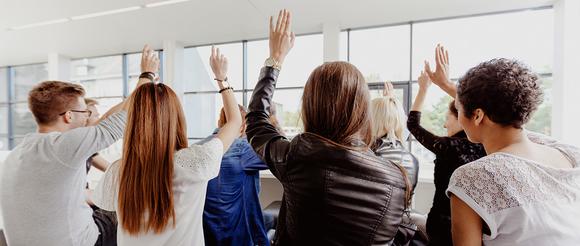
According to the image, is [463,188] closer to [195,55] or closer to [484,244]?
[484,244]

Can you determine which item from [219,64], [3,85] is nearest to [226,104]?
[219,64]

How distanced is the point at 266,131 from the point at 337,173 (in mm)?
287

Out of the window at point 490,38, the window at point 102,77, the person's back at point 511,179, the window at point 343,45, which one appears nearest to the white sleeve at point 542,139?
the person's back at point 511,179

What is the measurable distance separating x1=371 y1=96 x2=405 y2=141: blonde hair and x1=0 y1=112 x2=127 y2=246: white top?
1.41 meters

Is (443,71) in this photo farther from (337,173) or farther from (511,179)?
(337,173)

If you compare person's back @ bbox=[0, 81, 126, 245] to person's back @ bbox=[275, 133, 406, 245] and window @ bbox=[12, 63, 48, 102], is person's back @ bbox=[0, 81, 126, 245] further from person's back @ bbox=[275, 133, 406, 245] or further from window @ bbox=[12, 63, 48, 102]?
window @ bbox=[12, 63, 48, 102]

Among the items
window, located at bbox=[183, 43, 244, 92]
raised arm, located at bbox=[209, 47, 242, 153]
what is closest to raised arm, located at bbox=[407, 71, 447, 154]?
raised arm, located at bbox=[209, 47, 242, 153]

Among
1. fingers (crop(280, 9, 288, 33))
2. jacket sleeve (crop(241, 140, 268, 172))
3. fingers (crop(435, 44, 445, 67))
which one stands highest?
fingers (crop(280, 9, 288, 33))

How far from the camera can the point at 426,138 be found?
1.43m

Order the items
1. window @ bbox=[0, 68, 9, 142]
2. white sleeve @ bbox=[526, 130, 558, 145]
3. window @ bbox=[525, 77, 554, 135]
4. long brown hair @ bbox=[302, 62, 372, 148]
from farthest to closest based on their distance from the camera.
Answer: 1. window @ bbox=[0, 68, 9, 142]
2. window @ bbox=[525, 77, 554, 135]
3. white sleeve @ bbox=[526, 130, 558, 145]
4. long brown hair @ bbox=[302, 62, 372, 148]

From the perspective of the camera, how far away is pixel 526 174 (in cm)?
73

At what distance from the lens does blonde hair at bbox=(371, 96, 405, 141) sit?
1.75m

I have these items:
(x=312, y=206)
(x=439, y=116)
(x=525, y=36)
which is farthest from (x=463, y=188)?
(x=525, y=36)

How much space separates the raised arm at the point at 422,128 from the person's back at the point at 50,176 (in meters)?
1.48
